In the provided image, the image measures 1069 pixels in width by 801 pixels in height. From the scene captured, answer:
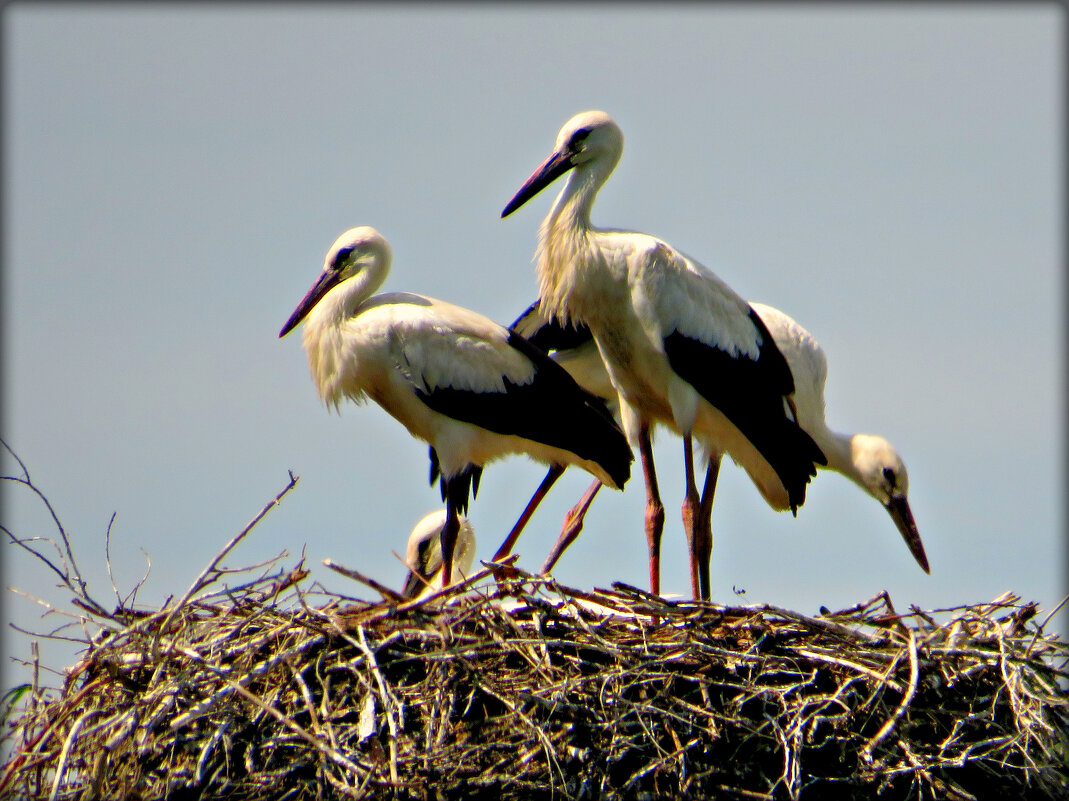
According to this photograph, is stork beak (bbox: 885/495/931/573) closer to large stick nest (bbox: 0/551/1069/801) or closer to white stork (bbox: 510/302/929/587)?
white stork (bbox: 510/302/929/587)

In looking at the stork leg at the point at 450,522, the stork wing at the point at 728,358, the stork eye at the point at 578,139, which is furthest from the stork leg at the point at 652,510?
the stork eye at the point at 578,139

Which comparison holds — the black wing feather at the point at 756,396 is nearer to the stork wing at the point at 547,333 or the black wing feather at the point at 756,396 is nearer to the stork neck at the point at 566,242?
the stork neck at the point at 566,242

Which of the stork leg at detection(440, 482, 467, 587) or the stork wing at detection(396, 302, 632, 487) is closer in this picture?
the stork wing at detection(396, 302, 632, 487)

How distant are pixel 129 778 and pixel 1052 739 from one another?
315 centimetres

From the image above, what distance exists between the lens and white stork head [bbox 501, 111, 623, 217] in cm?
711

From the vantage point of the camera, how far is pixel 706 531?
23.8ft

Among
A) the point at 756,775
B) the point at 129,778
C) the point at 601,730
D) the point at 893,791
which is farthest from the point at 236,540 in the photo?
the point at 893,791

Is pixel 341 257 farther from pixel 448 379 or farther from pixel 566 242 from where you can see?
pixel 566 242

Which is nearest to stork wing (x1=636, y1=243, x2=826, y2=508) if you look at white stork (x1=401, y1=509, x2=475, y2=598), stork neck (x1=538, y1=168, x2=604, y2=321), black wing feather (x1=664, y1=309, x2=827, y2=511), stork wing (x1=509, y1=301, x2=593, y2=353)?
black wing feather (x1=664, y1=309, x2=827, y2=511)

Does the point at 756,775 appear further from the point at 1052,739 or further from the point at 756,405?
the point at 756,405

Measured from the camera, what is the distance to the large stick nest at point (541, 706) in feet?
16.8

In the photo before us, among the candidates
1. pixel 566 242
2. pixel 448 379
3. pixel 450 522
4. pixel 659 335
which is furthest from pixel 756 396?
pixel 450 522

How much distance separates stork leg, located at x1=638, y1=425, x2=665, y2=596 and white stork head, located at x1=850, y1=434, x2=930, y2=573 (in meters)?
1.58

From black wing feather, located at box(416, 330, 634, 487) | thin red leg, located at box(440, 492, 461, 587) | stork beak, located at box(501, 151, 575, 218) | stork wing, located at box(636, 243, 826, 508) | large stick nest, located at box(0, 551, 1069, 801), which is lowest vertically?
large stick nest, located at box(0, 551, 1069, 801)
